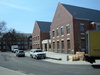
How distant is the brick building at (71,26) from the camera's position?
36147 mm

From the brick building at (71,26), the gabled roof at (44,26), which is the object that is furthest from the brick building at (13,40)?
the brick building at (71,26)

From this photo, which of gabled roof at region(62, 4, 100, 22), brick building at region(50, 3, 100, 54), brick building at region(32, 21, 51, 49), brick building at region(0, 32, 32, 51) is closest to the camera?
brick building at region(50, 3, 100, 54)

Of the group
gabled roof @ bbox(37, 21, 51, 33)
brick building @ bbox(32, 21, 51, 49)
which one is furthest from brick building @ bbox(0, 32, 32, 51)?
gabled roof @ bbox(37, 21, 51, 33)

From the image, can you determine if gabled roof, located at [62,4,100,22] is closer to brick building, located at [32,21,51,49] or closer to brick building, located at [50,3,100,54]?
brick building, located at [50,3,100,54]

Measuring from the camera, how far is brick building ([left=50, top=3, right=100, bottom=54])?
119ft

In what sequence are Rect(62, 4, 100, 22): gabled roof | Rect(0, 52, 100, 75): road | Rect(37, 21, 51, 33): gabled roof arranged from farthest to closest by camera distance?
Rect(37, 21, 51, 33): gabled roof
Rect(62, 4, 100, 22): gabled roof
Rect(0, 52, 100, 75): road

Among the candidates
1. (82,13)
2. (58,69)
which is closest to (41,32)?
(82,13)

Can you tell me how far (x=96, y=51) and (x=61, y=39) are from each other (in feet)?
84.5

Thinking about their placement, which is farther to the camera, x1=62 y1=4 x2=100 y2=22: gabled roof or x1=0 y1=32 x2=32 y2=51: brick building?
x1=0 y1=32 x2=32 y2=51: brick building

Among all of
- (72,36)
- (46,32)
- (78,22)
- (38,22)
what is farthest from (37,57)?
(38,22)

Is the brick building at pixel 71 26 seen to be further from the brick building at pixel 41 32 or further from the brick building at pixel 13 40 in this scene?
the brick building at pixel 13 40

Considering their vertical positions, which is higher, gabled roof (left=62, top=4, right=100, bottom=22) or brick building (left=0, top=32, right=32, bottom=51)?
gabled roof (left=62, top=4, right=100, bottom=22)

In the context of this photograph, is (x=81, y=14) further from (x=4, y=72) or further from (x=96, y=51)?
(x=4, y=72)

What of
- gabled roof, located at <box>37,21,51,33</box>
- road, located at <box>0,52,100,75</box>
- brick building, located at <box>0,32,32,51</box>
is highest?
gabled roof, located at <box>37,21,51,33</box>
